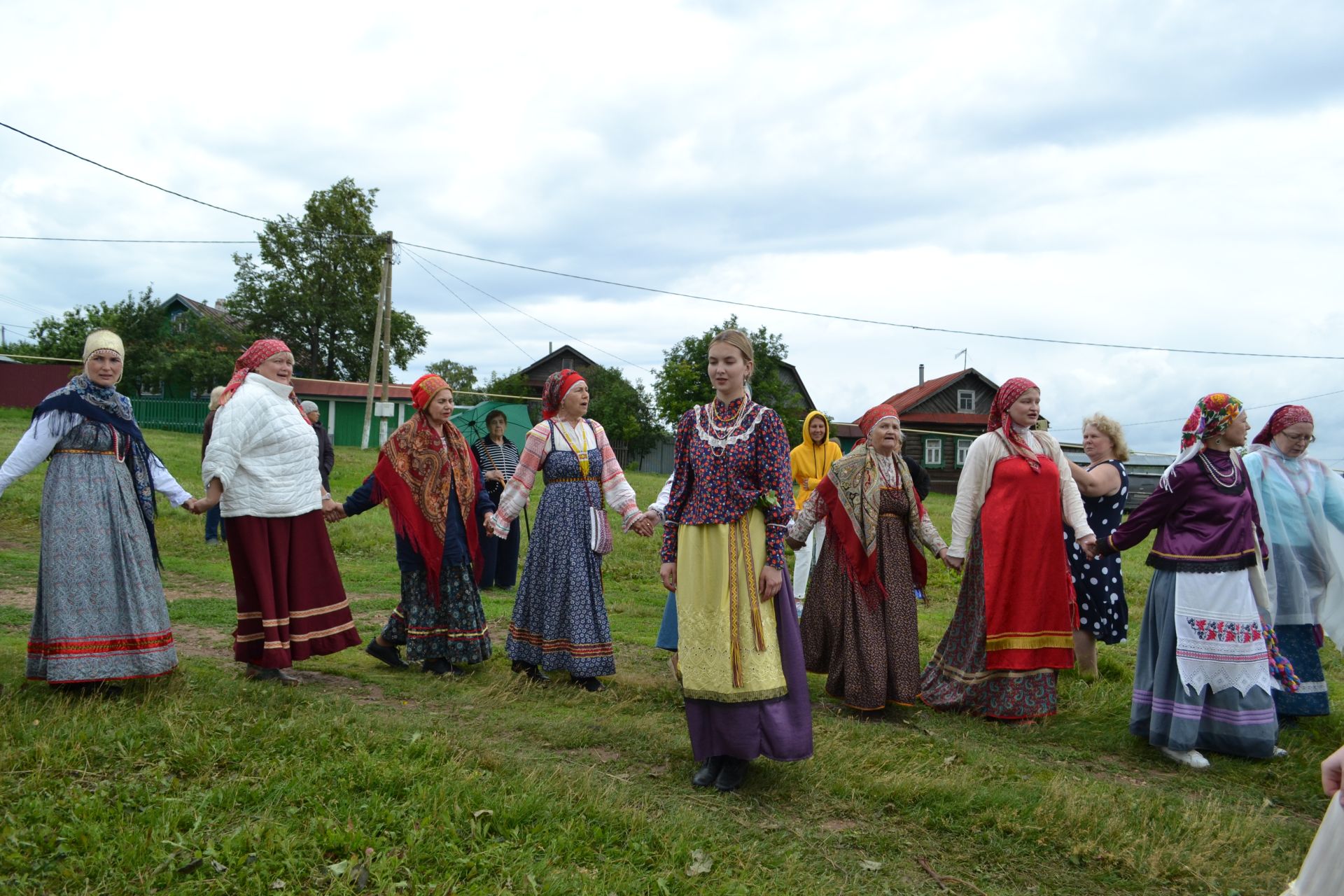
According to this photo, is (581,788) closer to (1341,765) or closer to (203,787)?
(203,787)

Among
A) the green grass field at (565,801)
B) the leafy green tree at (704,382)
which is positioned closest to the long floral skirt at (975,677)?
the green grass field at (565,801)

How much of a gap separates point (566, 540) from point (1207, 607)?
3679mm

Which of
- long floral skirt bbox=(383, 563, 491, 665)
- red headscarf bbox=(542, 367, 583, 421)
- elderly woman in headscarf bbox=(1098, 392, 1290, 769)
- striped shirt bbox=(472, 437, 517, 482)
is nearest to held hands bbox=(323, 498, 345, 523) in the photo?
long floral skirt bbox=(383, 563, 491, 665)

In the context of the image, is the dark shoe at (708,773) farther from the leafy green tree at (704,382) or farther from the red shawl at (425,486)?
the leafy green tree at (704,382)

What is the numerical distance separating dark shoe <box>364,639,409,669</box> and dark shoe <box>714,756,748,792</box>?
9.28 feet

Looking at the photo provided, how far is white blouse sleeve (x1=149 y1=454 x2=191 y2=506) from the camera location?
529cm

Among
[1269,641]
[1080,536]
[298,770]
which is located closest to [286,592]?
[298,770]

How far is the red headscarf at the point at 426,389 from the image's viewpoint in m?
6.19

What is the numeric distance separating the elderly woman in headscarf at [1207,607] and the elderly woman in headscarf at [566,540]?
3.05 m

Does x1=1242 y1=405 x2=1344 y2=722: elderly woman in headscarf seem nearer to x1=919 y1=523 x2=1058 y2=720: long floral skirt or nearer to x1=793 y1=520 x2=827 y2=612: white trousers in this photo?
x1=919 y1=523 x2=1058 y2=720: long floral skirt

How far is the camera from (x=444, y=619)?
6188 mm

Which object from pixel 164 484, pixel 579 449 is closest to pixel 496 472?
pixel 579 449

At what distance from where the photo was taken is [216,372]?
38250mm

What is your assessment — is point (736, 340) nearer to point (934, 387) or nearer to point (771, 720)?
point (771, 720)
